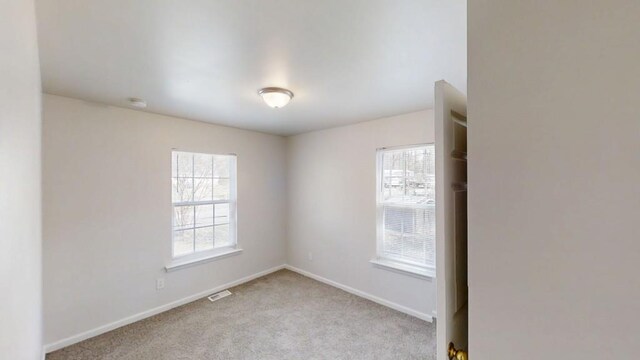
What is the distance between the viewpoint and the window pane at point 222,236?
3682 millimetres

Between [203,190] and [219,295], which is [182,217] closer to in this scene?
[203,190]

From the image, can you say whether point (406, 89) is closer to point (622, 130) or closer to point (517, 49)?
point (517, 49)

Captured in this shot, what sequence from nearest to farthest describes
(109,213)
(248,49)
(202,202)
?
(248,49)
(109,213)
(202,202)

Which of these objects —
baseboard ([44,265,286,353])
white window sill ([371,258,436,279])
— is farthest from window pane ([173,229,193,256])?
Result: white window sill ([371,258,436,279])

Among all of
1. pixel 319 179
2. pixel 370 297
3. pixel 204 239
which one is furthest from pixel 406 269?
pixel 204 239

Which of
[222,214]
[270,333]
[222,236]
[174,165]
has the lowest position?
[270,333]

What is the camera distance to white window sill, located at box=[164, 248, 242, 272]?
10.3 feet

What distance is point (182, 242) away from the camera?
10.9 ft

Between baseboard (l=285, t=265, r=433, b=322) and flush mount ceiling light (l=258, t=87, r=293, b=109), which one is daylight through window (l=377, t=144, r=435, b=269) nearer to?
baseboard (l=285, t=265, r=433, b=322)

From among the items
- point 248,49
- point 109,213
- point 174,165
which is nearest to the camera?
point 248,49

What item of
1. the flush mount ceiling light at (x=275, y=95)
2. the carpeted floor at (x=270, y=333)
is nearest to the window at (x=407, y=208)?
the carpeted floor at (x=270, y=333)

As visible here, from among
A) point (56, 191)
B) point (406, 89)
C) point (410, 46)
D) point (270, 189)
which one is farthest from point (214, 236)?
point (410, 46)

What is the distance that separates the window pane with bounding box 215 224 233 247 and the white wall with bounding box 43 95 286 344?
0.81 ft

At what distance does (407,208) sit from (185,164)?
2865 mm
